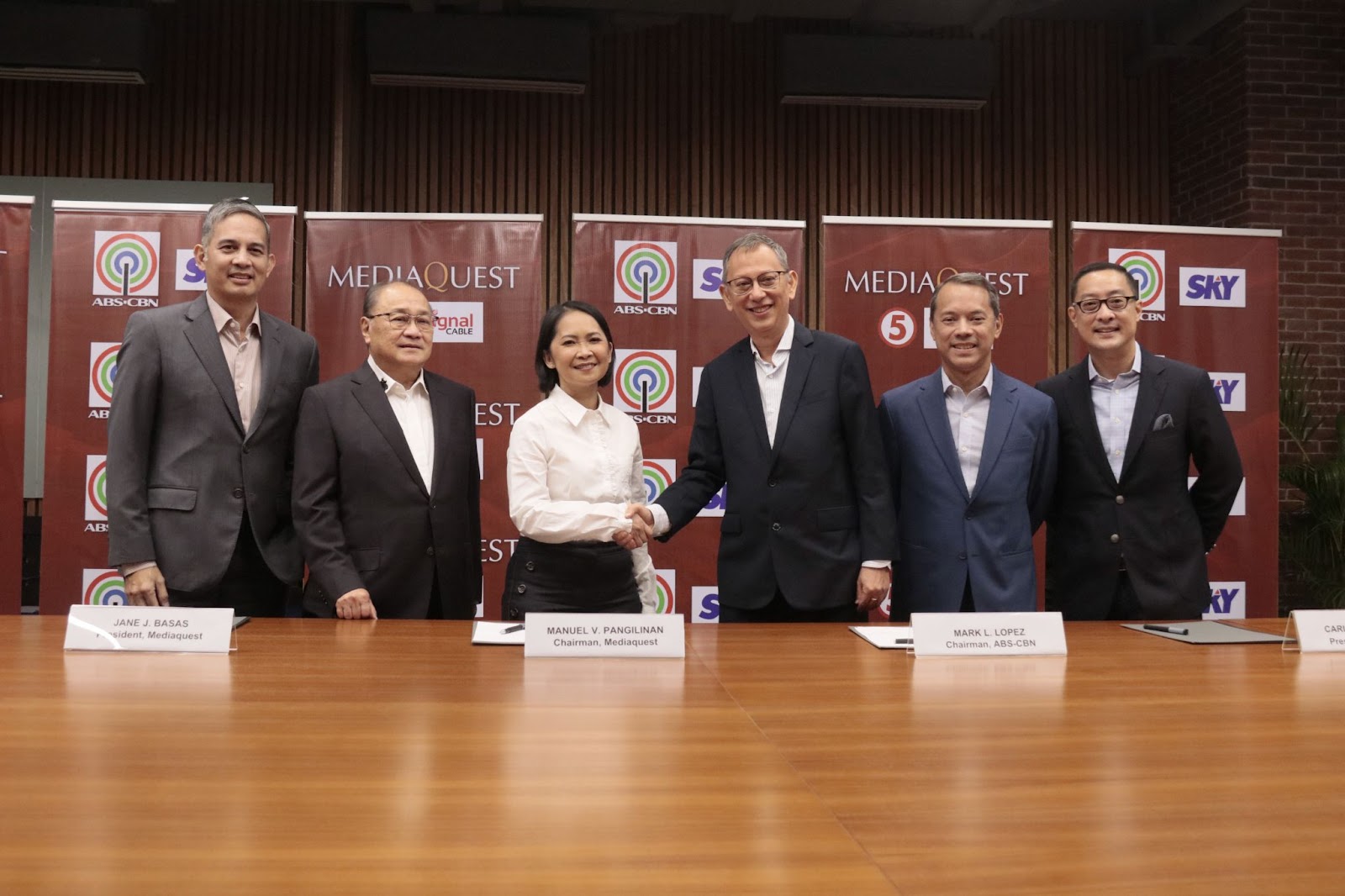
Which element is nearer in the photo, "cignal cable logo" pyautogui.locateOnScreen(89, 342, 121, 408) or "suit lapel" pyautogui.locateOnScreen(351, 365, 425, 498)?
"suit lapel" pyautogui.locateOnScreen(351, 365, 425, 498)

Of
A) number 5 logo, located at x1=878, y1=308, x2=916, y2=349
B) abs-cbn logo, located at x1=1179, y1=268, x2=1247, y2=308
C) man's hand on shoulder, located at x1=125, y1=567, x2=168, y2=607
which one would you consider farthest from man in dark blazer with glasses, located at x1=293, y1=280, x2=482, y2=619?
abs-cbn logo, located at x1=1179, y1=268, x2=1247, y2=308

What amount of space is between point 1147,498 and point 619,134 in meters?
5.16

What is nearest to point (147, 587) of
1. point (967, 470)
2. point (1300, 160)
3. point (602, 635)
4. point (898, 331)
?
point (602, 635)

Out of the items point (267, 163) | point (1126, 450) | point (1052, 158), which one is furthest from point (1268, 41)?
point (267, 163)

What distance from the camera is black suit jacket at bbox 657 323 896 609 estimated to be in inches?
110

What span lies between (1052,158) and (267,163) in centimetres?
536

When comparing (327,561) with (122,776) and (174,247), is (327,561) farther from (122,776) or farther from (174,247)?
(174,247)

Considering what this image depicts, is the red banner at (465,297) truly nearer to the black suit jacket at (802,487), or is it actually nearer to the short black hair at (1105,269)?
the black suit jacket at (802,487)

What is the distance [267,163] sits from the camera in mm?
7066

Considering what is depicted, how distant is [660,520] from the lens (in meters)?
2.74

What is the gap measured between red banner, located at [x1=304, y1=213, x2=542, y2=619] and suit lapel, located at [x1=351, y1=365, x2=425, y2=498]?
6.27ft

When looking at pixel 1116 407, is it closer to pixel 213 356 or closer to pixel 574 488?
pixel 574 488

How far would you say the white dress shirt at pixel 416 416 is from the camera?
114 inches

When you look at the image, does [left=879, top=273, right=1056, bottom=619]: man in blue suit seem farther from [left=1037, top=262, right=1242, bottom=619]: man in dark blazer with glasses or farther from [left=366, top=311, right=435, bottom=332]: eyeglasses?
[left=366, top=311, right=435, bottom=332]: eyeglasses
